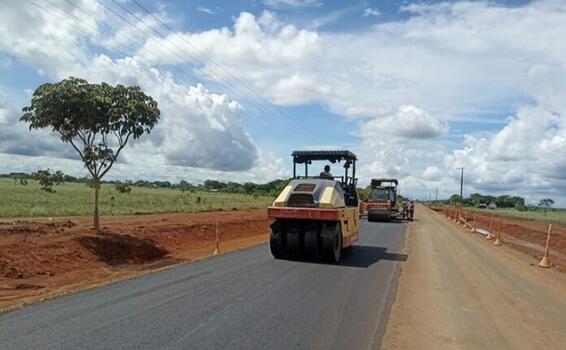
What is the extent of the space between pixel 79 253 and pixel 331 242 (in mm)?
7182

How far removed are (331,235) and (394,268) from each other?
73.1 inches

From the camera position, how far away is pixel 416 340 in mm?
7133

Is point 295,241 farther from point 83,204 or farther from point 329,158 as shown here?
point 83,204

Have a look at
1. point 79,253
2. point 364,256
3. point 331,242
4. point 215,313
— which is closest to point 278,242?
point 331,242

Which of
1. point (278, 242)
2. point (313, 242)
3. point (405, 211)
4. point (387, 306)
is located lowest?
point (387, 306)

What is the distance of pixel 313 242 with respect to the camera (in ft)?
46.9

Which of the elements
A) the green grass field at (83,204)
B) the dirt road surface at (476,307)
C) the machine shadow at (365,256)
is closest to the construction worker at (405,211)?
the green grass field at (83,204)

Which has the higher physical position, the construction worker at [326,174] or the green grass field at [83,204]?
the construction worker at [326,174]

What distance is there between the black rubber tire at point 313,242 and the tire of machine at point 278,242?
67 centimetres

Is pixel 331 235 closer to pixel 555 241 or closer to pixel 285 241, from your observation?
pixel 285 241

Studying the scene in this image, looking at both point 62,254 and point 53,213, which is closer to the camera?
point 62,254

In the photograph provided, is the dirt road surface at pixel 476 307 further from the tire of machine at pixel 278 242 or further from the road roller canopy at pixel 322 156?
the road roller canopy at pixel 322 156

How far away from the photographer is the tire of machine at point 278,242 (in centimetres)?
1471

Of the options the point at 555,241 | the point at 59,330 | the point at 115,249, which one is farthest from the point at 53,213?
the point at 555,241
